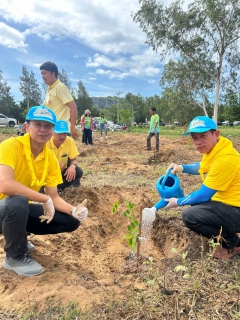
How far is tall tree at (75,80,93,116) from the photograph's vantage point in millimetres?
52394

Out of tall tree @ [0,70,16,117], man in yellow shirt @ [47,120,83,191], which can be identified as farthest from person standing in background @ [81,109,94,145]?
tall tree @ [0,70,16,117]

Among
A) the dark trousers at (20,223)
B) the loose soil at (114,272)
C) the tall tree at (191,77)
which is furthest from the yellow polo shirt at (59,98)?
the tall tree at (191,77)

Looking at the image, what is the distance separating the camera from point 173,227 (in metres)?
2.92

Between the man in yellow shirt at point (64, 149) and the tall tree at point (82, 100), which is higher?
the tall tree at point (82, 100)

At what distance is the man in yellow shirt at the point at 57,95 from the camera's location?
345 centimetres

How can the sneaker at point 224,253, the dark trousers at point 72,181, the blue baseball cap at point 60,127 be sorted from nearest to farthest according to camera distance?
1. the sneaker at point 224,253
2. the blue baseball cap at point 60,127
3. the dark trousers at point 72,181

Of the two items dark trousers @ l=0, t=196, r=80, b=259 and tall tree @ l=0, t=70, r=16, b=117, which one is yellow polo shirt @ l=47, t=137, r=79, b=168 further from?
tall tree @ l=0, t=70, r=16, b=117

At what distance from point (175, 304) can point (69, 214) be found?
41.5 inches

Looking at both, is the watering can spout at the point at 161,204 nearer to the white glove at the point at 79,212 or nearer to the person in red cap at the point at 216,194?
the person in red cap at the point at 216,194

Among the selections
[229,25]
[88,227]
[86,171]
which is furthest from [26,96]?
[88,227]

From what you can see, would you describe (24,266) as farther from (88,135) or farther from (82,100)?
(82,100)

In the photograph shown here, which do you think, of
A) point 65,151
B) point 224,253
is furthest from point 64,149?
point 224,253

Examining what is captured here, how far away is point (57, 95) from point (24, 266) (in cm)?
225

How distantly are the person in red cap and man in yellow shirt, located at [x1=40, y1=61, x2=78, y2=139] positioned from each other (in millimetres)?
1907
